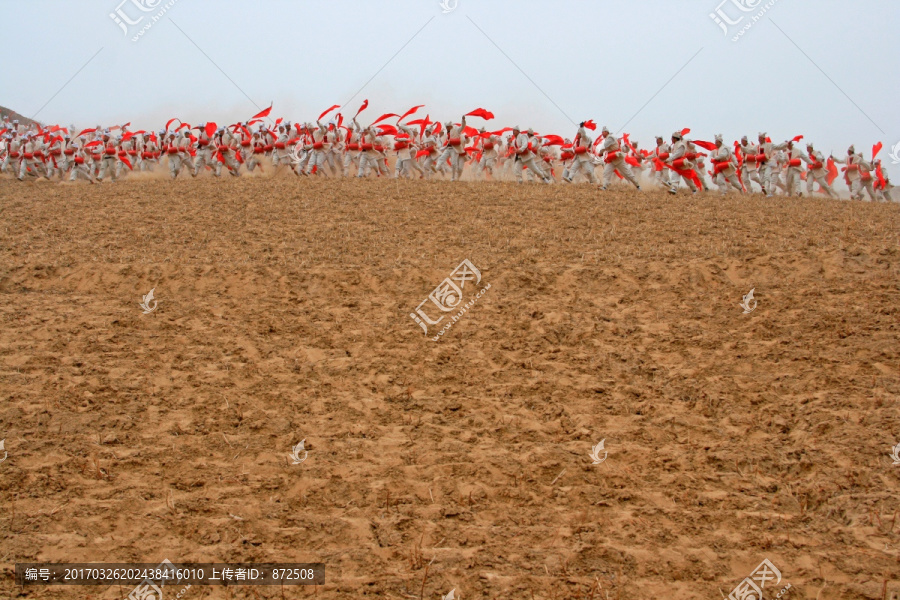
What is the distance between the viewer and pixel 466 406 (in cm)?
679

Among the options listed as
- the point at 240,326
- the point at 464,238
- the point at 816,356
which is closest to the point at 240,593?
the point at 240,326

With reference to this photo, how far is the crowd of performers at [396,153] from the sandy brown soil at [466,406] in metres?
7.13

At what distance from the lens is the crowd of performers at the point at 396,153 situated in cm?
1836

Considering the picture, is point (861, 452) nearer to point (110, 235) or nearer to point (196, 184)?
point (110, 235)

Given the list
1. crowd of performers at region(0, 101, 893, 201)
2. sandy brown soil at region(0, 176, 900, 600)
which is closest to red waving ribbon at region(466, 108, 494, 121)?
crowd of performers at region(0, 101, 893, 201)

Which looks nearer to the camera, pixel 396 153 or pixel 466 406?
pixel 466 406

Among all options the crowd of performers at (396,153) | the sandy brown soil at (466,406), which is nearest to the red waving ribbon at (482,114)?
the crowd of performers at (396,153)

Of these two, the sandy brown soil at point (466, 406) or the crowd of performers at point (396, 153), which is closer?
the sandy brown soil at point (466, 406)

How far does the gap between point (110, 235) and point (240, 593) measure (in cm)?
909

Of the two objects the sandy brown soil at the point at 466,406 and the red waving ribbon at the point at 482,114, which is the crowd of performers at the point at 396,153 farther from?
the sandy brown soil at the point at 466,406

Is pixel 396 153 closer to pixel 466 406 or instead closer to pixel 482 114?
pixel 482 114

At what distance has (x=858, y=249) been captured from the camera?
32.6 feet

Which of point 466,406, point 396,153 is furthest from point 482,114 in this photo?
point 466,406

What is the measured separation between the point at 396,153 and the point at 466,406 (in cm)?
1571
